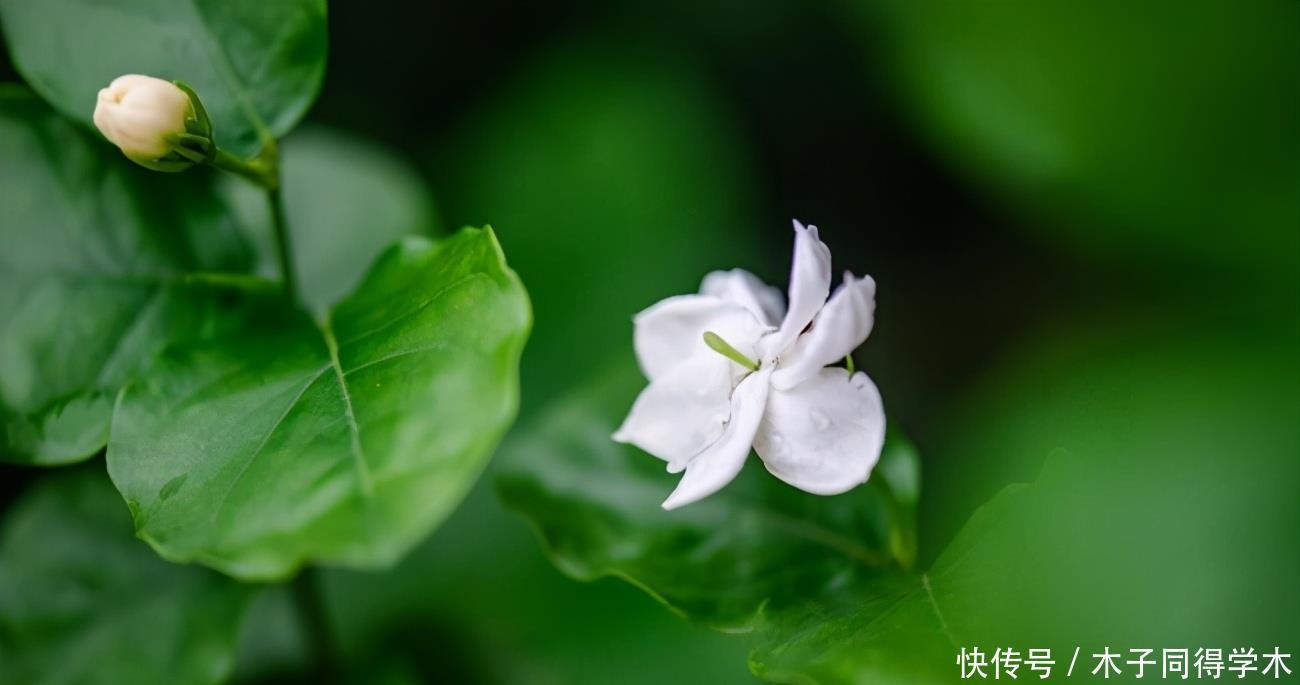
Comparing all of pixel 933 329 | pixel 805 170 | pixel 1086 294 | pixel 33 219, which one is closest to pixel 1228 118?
pixel 1086 294

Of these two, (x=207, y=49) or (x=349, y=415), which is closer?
(x=349, y=415)

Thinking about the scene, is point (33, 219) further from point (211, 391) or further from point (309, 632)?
point (309, 632)

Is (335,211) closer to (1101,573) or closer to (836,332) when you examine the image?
(836,332)

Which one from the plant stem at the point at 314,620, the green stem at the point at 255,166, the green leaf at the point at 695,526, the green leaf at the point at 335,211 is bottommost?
the plant stem at the point at 314,620

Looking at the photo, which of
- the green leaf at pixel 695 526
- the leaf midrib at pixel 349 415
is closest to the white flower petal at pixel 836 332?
the green leaf at pixel 695 526

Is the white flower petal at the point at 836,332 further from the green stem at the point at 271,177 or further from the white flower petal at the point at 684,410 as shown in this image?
the green stem at the point at 271,177

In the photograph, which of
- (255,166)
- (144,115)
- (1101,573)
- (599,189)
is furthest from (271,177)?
(599,189)
